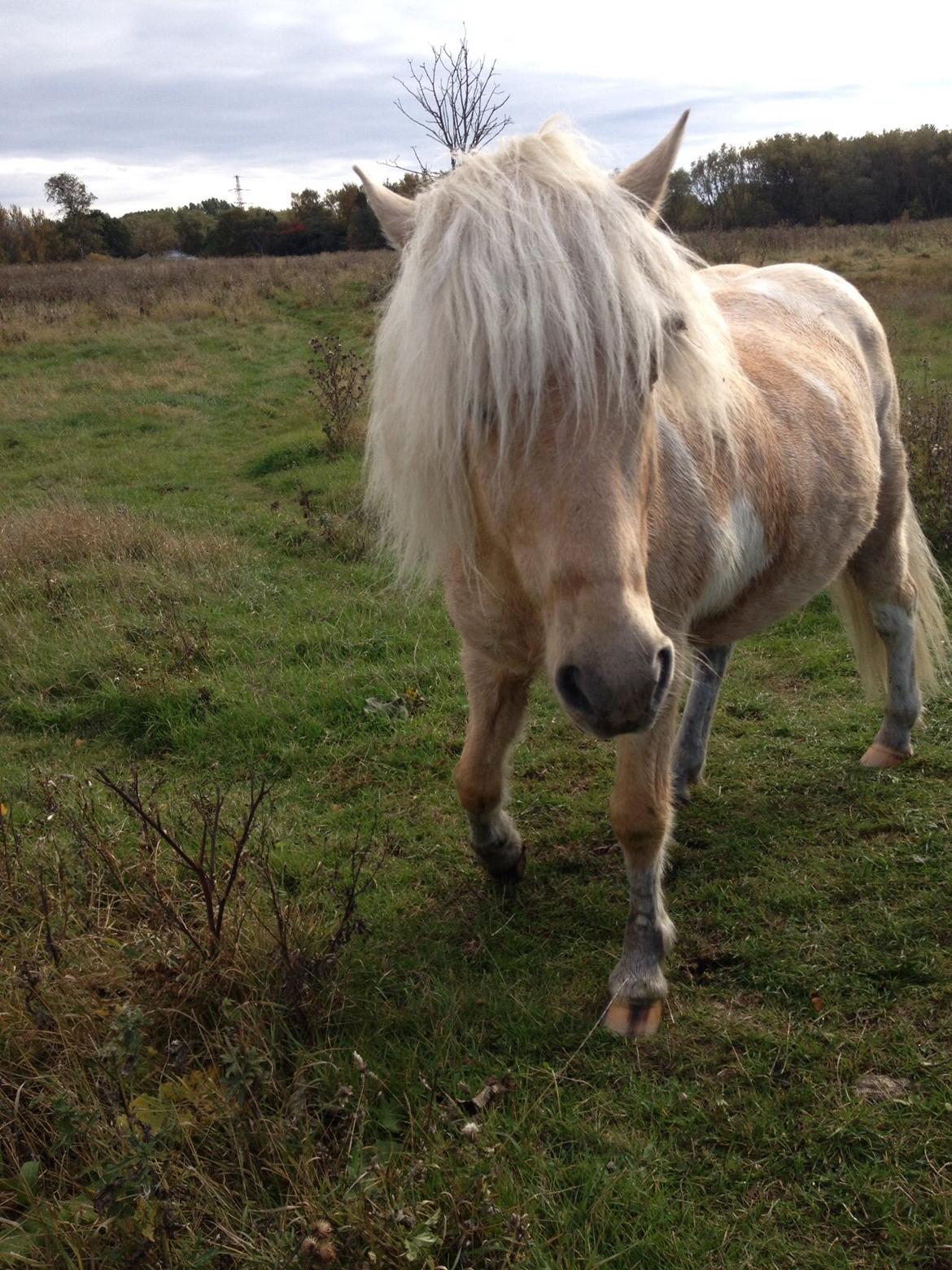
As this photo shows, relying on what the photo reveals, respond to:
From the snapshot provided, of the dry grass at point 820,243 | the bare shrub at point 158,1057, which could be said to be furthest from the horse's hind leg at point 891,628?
the dry grass at point 820,243

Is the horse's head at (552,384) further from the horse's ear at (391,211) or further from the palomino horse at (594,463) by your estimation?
the horse's ear at (391,211)

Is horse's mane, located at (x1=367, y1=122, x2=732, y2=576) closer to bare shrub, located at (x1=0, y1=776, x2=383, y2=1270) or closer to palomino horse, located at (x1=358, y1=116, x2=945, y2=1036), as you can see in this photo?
palomino horse, located at (x1=358, y1=116, x2=945, y2=1036)

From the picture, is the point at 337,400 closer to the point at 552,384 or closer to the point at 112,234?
the point at 552,384

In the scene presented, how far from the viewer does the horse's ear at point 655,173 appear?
7.23ft

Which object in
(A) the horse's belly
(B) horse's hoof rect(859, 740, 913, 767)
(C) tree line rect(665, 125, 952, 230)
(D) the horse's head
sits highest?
(C) tree line rect(665, 125, 952, 230)

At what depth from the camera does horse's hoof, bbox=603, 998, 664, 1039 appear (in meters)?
2.53

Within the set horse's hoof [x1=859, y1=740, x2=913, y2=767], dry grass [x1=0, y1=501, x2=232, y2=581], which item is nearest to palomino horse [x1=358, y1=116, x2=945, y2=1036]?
horse's hoof [x1=859, y1=740, x2=913, y2=767]

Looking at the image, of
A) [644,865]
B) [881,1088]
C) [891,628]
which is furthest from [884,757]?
[881,1088]

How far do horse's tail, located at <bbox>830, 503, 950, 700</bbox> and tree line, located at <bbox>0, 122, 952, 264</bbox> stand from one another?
25228 millimetres

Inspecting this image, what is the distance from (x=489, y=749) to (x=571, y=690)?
1.20 m

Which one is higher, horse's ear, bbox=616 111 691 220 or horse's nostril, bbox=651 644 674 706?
horse's ear, bbox=616 111 691 220

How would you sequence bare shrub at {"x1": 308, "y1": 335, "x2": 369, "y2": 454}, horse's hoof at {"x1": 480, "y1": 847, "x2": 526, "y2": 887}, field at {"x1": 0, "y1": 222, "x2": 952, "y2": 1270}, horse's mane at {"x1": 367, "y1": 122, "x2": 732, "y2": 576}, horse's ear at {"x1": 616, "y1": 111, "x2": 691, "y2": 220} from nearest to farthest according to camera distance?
horse's mane at {"x1": 367, "y1": 122, "x2": 732, "y2": 576}
field at {"x1": 0, "y1": 222, "x2": 952, "y2": 1270}
horse's ear at {"x1": 616, "y1": 111, "x2": 691, "y2": 220}
horse's hoof at {"x1": 480, "y1": 847, "x2": 526, "y2": 887}
bare shrub at {"x1": 308, "y1": 335, "x2": 369, "y2": 454}

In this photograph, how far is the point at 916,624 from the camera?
4.06m

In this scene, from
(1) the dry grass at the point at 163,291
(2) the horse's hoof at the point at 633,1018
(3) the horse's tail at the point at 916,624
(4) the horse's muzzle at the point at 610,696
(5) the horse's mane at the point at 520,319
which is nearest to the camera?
(4) the horse's muzzle at the point at 610,696
